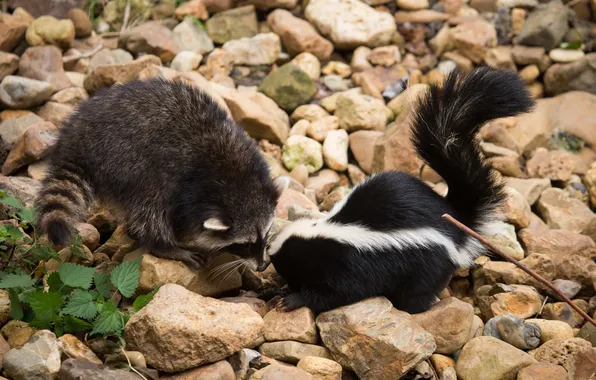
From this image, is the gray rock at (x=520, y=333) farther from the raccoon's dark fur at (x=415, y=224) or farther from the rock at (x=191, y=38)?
the rock at (x=191, y=38)

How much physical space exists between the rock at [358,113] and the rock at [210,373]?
4.12 m

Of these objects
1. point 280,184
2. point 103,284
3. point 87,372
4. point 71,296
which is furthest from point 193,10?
point 87,372

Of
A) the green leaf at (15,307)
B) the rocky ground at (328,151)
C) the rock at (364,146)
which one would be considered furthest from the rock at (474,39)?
the green leaf at (15,307)

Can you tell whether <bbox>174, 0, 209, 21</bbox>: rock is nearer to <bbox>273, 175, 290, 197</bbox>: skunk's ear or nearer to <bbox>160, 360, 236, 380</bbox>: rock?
<bbox>273, 175, 290, 197</bbox>: skunk's ear

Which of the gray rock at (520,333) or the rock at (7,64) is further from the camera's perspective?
the rock at (7,64)

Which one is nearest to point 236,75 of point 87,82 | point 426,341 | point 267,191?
point 87,82

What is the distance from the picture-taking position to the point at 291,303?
5086mm

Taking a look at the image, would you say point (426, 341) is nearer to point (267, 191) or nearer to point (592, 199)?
point (267, 191)

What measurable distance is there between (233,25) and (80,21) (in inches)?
74.7

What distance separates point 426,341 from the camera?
4.66 m

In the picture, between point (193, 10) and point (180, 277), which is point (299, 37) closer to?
point (193, 10)

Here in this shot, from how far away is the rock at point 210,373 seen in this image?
4.29 meters

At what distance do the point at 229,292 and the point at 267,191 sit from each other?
2.78 feet

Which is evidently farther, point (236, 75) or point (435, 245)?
point (236, 75)
